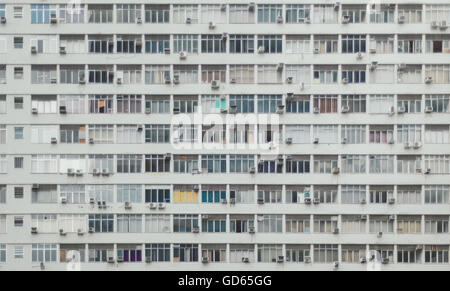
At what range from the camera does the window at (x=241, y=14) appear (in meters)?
6.75

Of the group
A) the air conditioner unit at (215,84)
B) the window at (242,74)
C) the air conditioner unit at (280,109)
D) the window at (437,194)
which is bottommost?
the window at (437,194)

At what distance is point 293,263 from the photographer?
21.9ft

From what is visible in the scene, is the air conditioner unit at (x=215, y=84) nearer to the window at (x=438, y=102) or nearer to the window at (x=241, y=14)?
the window at (x=241, y=14)

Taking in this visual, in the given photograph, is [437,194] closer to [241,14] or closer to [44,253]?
[241,14]

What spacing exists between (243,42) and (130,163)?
5.40ft

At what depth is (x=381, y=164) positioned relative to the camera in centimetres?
668

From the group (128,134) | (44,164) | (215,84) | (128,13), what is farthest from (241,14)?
(44,164)

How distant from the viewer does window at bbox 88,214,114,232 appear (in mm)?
6668

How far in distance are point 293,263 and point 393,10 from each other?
8.79 ft

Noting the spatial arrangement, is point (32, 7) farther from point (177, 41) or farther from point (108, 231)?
point (108, 231)

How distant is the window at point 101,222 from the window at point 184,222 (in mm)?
628

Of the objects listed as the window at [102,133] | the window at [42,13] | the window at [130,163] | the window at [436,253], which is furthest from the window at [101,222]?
the window at [436,253]
